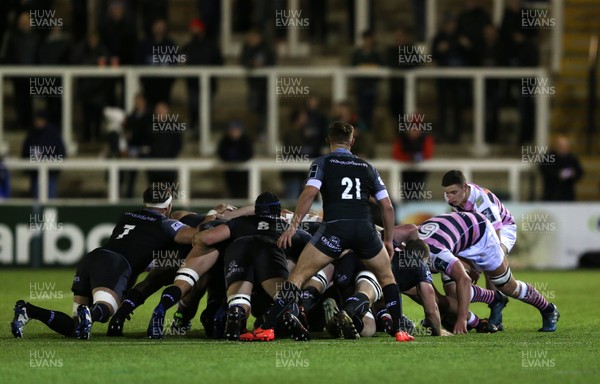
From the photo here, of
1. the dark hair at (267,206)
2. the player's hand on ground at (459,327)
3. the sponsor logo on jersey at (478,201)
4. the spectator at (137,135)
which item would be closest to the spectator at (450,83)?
the spectator at (137,135)

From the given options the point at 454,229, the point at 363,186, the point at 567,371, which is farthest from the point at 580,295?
the point at 567,371

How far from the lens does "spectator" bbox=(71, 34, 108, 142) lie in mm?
24125

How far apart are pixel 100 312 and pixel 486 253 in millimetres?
3700

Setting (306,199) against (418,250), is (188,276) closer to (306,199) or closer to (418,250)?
(306,199)

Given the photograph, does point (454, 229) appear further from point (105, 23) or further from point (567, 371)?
point (105, 23)

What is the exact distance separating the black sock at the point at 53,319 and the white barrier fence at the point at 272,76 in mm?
11654

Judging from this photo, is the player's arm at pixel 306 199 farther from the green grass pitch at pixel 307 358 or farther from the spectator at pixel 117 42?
the spectator at pixel 117 42

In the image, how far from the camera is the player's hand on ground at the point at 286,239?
12258mm

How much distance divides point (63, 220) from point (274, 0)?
6.37 metres

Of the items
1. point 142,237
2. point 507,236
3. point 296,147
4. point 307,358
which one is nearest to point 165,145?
point 296,147

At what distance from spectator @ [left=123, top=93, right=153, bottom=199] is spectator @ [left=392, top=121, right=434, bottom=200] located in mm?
4254

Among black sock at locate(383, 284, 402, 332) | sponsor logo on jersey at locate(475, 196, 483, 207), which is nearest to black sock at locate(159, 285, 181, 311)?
black sock at locate(383, 284, 402, 332)

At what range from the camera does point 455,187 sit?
44.2ft

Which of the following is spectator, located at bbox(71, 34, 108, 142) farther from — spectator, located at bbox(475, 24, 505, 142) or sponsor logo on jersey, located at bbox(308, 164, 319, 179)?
sponsor logo on jersey, located at bbox(308, 164, 319, 179)
